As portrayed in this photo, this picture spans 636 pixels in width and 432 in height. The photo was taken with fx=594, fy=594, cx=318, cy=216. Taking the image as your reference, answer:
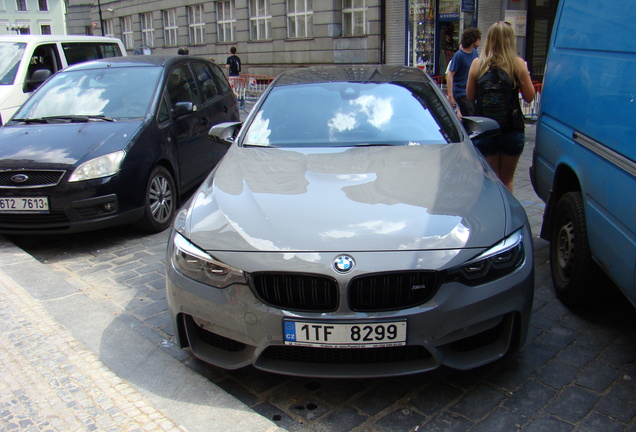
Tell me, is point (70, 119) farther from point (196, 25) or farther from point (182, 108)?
point (196, 25)

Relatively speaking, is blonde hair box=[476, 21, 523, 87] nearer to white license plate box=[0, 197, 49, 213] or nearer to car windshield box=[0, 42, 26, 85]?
white license plate box=[0, 197, 49, 213]

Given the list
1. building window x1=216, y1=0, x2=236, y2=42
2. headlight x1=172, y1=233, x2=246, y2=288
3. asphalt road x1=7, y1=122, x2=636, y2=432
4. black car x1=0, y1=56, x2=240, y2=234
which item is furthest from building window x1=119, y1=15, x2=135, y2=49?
headlight x1=172, y1=233, x2=246, y2=288

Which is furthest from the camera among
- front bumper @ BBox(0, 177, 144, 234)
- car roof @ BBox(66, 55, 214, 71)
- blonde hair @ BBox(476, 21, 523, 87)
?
car roof @ BBox(66, 55, 214, 71)

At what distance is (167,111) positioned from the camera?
621cm

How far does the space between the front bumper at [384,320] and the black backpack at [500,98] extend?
106 inches

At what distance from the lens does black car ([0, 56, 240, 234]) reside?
16.8 feet

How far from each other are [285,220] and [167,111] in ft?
12.4

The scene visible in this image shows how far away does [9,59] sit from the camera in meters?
9.66

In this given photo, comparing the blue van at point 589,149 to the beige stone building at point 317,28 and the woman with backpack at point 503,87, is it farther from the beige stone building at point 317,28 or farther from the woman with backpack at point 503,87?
the beige stone building at point 317,28

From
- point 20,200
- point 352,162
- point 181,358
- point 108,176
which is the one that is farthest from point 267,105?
point 20,200

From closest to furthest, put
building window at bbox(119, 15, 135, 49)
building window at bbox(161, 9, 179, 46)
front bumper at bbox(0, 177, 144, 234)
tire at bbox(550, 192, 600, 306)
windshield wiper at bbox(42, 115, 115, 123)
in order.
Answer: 1. tire at bbox(550, 192, 600, 306)
2. front bumper at bbox(0, 177, 144, 234)
3. windshield wiper at bbox(42, 115, 115, 123)
4. building window at bbox(161, 9, 179, 46)
5. building window at bbox(119, 15, 135, 49)

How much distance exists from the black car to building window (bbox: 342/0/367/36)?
1734 cm

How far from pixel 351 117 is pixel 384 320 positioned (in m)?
1.95

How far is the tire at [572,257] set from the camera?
368 cm
